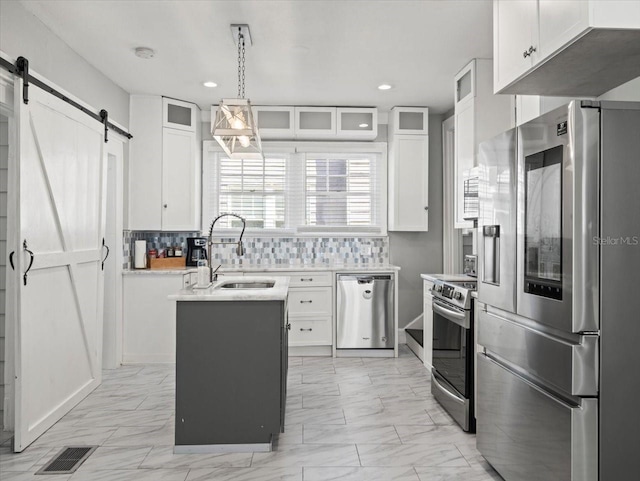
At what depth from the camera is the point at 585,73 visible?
2107 millimetres

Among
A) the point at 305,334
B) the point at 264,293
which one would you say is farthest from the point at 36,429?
the point at 305,334

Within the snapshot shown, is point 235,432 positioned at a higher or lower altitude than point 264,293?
lower

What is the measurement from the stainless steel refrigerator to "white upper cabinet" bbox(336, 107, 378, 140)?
338cm

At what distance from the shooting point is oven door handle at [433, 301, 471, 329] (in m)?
3.16

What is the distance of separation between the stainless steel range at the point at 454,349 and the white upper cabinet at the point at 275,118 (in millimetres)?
2550

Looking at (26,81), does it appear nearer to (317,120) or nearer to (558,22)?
(558,22)

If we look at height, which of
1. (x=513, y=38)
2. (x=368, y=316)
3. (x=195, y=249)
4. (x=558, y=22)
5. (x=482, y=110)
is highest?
(x=482, y=110)

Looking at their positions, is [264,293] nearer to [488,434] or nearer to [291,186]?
[488,434]

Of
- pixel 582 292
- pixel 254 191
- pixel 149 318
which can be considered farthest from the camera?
pixel 254 191

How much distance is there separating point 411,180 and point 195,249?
2526 millimetres

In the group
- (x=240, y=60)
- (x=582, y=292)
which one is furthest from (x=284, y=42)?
(x=582, y=292)

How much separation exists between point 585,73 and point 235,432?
256cm

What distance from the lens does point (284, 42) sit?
3578mm

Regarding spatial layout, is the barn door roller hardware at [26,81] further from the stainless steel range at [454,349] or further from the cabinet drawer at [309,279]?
the stainless steel range at [454,349]
